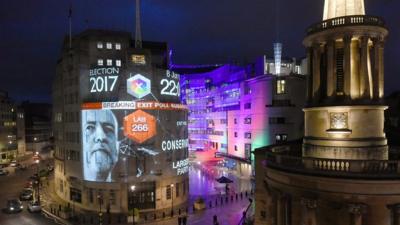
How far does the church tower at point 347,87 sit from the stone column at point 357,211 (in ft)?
15.8

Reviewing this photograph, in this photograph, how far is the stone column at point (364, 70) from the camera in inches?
1019

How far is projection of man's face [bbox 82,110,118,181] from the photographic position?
5319 cm

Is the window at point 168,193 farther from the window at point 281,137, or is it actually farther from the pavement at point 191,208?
the window at point 281,137

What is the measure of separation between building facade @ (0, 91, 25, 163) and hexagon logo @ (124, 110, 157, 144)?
8260 cm

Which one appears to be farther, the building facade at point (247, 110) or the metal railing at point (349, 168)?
the building facade at point (247, 110)

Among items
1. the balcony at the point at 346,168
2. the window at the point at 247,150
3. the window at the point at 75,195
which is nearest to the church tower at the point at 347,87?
the balcony at the point at 346,168

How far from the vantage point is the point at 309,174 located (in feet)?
75.6

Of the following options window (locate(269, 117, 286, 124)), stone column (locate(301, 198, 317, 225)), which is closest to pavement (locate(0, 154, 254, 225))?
window (locate(269, 117, 286, 124))

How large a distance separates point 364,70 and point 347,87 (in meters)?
1.73

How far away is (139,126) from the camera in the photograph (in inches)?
2105

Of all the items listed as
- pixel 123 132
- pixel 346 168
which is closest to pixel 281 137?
pixel 123 132

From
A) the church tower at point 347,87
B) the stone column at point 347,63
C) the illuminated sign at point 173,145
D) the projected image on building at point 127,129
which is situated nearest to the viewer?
the church tower at point 347,87

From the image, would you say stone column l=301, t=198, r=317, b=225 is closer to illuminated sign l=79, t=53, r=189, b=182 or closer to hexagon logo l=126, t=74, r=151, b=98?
illuminated sign l=79, t=53, r=189, b=182

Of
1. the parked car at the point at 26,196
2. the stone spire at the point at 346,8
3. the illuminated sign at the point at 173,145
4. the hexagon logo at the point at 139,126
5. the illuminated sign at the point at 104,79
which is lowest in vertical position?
the parked car at the point at 26,196
